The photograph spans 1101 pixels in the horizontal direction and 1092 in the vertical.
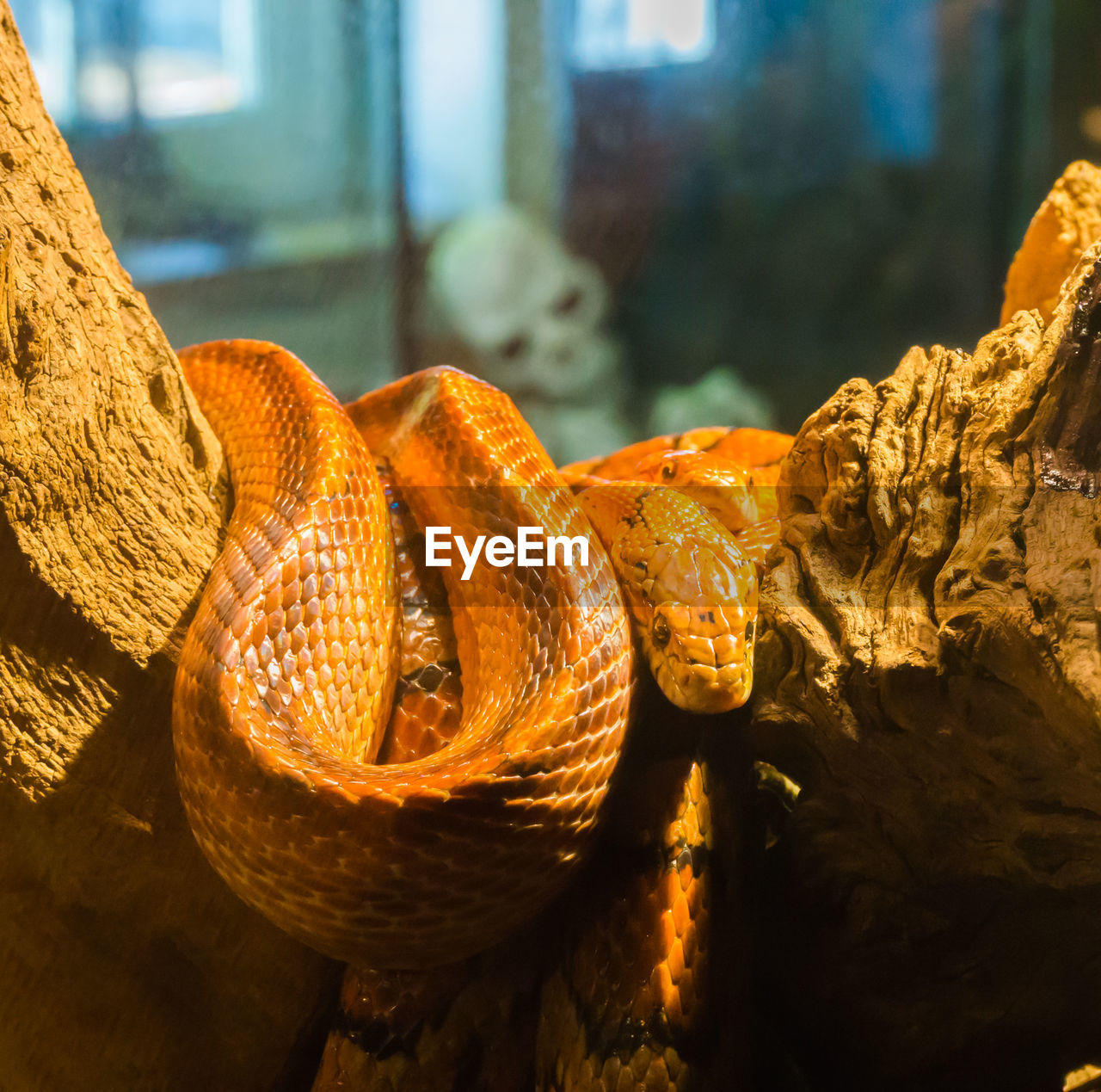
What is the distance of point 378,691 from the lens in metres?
1.44

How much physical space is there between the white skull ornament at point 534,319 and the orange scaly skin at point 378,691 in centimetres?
211

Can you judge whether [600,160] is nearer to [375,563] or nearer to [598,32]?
[598,32]

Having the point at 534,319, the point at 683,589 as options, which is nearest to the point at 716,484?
the point at 683,589

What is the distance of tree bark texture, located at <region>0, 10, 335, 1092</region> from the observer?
131 centimetres

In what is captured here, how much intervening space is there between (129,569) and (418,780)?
61 centimetres

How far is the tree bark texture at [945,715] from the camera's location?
3.61 feet

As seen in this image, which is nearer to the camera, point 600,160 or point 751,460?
point 751,460

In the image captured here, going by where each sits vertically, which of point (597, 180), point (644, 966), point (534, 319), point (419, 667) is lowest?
point (644, 966)

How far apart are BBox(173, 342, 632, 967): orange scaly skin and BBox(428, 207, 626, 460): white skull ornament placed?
2.11m

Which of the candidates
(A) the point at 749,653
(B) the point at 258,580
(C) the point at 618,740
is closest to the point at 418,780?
(C) the point at 618,740

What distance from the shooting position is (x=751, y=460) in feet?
6.81

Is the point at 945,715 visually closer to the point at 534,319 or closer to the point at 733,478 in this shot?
the point at 733,478

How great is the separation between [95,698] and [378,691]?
1.37 ft

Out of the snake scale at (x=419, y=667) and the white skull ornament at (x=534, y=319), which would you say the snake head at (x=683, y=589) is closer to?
the snake scale at (x=419, y=667)
